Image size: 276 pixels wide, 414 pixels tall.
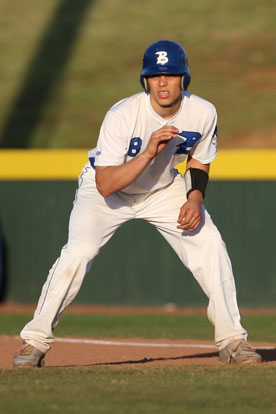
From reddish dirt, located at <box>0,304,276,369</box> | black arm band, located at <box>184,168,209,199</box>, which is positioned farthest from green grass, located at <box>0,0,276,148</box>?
black arm band, located at <box>184,168,209,199</box>

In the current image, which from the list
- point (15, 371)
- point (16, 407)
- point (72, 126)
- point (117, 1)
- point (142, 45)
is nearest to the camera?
point (16, 407)

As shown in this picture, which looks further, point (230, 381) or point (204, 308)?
point (204, 308)

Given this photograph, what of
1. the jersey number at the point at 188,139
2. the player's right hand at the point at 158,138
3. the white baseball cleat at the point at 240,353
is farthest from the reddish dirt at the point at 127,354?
the player's right hand at the point at 158,138

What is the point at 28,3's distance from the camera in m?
31.2

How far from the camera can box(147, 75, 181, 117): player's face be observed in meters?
5.69

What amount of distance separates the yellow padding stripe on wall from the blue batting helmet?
6796 millimetres

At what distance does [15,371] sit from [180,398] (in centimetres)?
→ 141

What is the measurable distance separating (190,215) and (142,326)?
5215 mm

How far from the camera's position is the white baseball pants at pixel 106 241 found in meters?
5.75

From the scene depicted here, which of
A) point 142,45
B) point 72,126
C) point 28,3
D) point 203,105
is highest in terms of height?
point 28,3

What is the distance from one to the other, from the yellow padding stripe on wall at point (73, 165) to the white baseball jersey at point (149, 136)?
259 inches

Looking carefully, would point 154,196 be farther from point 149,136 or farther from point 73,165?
point 73,165

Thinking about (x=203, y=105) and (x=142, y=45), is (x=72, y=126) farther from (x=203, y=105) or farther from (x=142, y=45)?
(x=203, y=105)

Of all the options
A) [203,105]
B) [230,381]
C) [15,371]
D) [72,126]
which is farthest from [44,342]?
[72,126]
